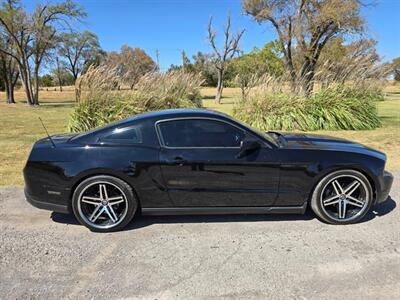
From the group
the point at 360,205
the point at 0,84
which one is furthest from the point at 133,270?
the point at 0,84

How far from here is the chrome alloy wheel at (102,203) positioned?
3676 mm

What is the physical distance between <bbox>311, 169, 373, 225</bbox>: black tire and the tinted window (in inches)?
43.0

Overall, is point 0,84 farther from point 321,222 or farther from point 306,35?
point 321,222

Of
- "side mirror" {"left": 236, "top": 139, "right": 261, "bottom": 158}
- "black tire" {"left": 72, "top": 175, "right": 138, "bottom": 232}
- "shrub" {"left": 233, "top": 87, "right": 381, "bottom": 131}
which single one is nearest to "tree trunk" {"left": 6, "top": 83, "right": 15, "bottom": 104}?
"shrub" {"left": 233, "top": 87, "right": 381, "bottom": 131}

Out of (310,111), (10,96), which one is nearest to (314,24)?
(310,111)

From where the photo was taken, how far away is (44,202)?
3.73 m

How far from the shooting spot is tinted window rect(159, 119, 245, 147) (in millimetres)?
3752

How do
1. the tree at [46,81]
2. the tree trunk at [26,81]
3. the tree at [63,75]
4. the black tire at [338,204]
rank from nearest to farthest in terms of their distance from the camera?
the black tire at [338,204] < the tree trunk at [26,81] < the tree at [63,75] < the tree at [46,81]

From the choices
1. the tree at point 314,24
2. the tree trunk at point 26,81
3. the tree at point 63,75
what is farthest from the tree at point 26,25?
the tree at point 63,75

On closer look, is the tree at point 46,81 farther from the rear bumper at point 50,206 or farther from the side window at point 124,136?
the side window at point 124,136

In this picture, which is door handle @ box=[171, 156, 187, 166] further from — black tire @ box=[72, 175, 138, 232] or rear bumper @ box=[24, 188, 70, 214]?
rear bumper @ box=[24, 188, 70, 214]

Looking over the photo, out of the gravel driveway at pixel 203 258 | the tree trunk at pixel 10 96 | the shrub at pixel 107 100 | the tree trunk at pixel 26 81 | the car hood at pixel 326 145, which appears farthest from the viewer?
→ the tree trunk at pixel 10 96

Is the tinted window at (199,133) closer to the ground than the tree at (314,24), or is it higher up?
closer to the ground

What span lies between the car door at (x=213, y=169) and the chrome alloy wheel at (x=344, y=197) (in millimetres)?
648
